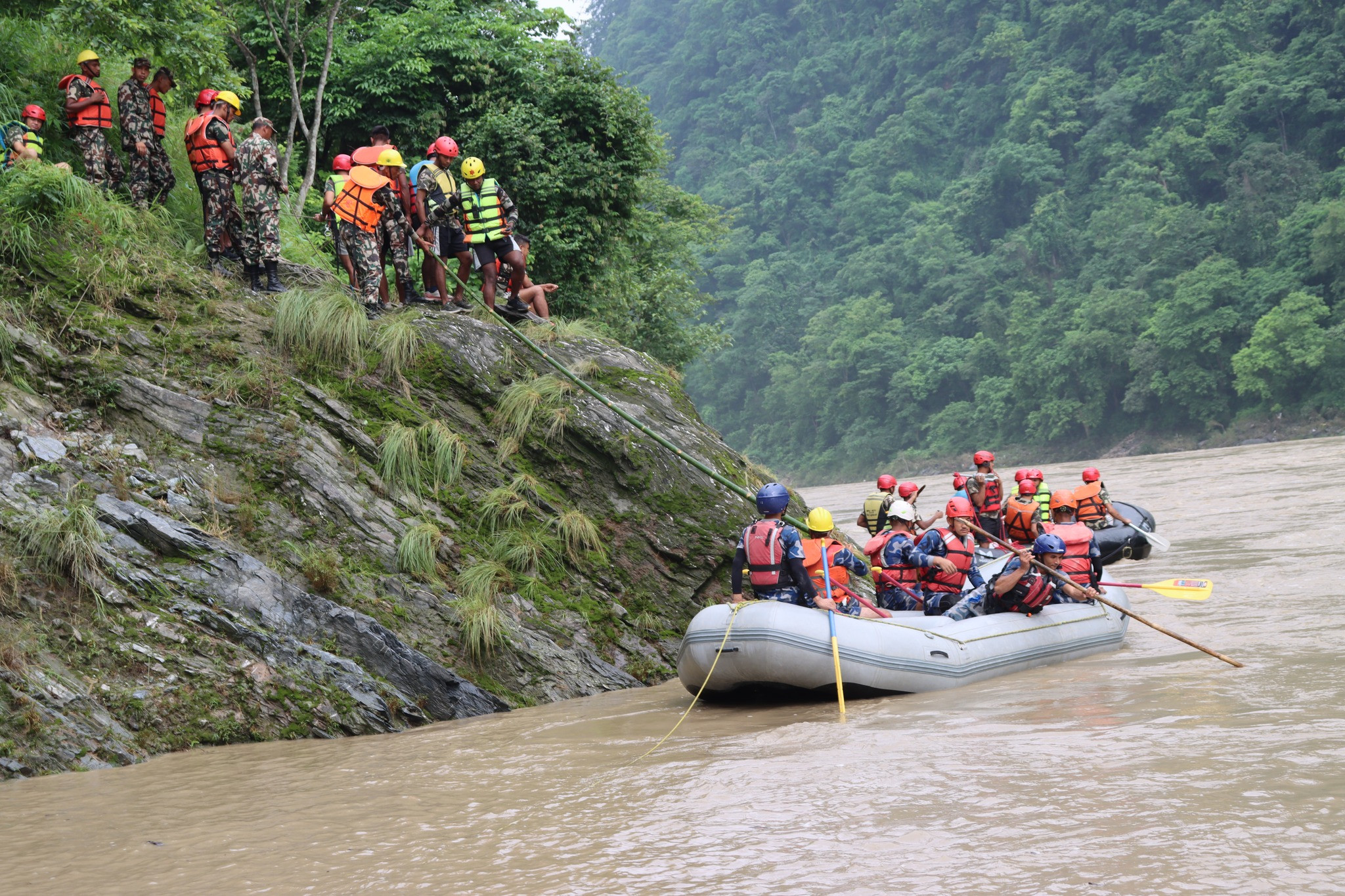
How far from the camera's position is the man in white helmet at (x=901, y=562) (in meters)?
9.71

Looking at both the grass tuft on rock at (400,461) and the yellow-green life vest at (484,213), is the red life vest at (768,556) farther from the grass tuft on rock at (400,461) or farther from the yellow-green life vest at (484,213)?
the yellow-green life vest at (484,213)

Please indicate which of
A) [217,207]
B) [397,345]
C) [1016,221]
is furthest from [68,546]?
[1016,221]

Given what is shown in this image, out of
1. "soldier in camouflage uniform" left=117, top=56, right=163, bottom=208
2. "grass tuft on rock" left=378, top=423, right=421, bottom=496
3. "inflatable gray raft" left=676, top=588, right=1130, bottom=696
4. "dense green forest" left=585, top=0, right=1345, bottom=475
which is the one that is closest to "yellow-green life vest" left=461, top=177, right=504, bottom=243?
"grass tuft on rock" left=378, top=423, right=421, bottom=496

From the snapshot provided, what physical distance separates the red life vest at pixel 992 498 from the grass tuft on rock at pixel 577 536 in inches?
168

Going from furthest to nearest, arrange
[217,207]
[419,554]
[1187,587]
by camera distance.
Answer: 1. [217,207]
2. [1187,587]
3. [419,554]

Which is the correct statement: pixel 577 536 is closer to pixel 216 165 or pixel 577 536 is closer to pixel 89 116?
pixel 216 165

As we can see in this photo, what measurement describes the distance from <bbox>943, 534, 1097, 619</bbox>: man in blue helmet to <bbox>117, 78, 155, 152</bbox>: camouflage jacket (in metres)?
8.29

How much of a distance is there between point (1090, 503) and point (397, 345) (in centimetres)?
892

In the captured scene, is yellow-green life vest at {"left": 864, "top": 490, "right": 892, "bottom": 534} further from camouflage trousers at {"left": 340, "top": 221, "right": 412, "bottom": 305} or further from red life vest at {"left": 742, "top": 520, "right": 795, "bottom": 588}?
camouflage trousers at {"left": 340, "top": 221, "right": 412, "bottom": 305}

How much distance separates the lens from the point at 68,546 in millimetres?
7391

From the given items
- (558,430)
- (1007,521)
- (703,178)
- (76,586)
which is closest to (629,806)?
(76,586)

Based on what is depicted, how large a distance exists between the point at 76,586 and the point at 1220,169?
5549 cm

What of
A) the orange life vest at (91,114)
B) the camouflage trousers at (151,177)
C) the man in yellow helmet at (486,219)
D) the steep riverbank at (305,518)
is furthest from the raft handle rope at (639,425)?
the orange life vest at (91,114)

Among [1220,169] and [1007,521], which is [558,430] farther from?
[1220,169]
